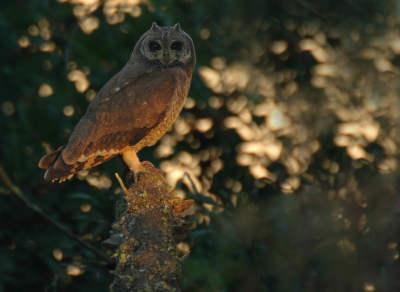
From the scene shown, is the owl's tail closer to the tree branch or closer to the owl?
the owl

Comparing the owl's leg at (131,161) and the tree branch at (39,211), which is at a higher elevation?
the owl's leg at (131,161)

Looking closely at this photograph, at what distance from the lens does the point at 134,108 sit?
3.37 meters

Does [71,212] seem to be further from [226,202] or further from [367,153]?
[367,153]

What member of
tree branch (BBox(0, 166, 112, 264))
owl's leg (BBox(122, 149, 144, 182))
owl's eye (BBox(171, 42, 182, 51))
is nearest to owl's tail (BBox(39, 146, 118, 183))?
owl's leg (BBox(122, 149, 144, 182))

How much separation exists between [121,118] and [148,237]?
110cm

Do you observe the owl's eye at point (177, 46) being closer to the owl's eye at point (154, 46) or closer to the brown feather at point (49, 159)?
the owl's eye at point (154, 46)

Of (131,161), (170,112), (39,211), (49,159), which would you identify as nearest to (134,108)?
(170,112)

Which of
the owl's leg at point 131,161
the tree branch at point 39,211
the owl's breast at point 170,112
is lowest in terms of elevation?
the tree branch at point 39,211

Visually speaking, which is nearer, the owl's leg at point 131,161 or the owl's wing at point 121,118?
the owl's wing at point 121,118

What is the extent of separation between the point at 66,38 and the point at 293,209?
295 centimetres

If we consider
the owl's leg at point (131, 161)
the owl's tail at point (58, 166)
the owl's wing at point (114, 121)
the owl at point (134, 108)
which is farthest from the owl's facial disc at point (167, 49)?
the owl's tail at point (58, 166)

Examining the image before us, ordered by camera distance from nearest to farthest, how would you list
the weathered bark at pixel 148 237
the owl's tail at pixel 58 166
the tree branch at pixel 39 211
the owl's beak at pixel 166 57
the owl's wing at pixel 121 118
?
the weathered bark at pixel 148 237 → the owl's tail at pixel 58 166 → the owl's wing at pixel 121 118 → the owl's beak at pixel 166 57 → the tree branch at pixel 39 211

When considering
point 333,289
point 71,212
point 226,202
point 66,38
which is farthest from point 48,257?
point 333,289

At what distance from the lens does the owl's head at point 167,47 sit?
3.71m
